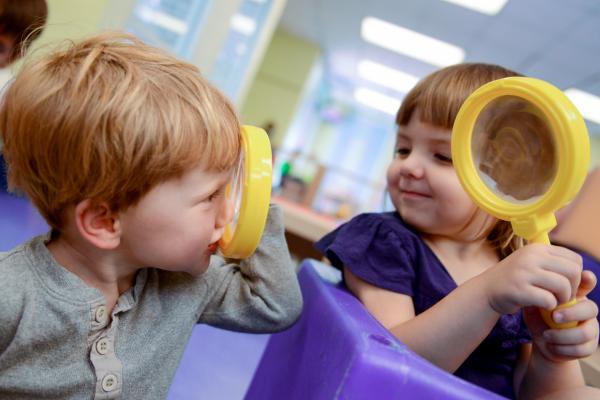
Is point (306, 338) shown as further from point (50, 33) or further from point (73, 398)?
point (50, 33)

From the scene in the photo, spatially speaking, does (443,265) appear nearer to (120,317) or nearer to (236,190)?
(236,190)

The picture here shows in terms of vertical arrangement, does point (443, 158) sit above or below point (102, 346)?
above

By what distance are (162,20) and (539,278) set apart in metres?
3.08

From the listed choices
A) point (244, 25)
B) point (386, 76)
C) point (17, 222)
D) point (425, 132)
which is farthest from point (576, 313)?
point (386, 76)

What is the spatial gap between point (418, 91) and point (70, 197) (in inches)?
22.1

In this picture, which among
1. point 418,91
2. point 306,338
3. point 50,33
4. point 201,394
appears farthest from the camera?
point 50,33

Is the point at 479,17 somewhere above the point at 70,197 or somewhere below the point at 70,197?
above

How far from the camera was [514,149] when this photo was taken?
65 centimetres

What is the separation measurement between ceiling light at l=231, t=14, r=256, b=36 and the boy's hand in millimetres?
3709

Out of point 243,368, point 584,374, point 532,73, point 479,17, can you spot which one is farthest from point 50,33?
point 532,73

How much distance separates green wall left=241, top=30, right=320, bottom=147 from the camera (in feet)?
24.4

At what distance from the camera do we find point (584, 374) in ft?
2.69

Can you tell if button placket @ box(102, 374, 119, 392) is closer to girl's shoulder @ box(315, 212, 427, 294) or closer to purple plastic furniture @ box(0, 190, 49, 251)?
girl's shoulder @ box(315, 212, 427, 294)

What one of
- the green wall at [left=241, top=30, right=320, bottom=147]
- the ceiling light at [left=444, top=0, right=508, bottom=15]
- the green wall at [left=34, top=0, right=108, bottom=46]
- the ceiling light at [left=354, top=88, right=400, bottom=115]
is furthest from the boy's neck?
the ceiling light at [left=354, top=88, right=400, bottom=115]
